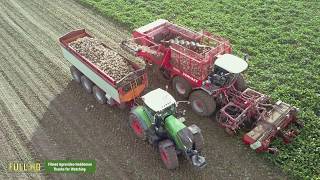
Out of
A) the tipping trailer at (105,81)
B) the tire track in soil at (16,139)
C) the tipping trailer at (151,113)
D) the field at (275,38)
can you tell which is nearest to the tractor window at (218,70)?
the tipping trailer at (151,113)

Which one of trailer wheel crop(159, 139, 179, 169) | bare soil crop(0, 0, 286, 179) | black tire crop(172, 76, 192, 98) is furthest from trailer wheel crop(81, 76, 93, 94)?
trailer wheel crop(159, 139, 179, 169)

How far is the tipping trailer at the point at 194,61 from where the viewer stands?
1192cm

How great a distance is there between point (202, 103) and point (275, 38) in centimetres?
606

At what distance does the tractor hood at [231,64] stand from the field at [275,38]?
2240mm

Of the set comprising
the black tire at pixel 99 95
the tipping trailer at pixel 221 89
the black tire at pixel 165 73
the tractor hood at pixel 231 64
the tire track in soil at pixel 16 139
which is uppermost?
the tractor hood at pixel 231 64

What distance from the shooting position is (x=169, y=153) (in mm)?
10289

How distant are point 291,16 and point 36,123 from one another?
12530 mm

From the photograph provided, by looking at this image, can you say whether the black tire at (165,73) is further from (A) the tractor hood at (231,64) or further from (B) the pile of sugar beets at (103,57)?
(A) the tractor hood at (231,64)

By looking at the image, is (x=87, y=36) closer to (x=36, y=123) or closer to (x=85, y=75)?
(x=85, y=75)

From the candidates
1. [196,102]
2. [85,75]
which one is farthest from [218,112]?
[85,75]

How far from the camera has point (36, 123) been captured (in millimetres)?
12742

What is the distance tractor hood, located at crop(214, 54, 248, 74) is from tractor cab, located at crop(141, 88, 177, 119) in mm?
2127

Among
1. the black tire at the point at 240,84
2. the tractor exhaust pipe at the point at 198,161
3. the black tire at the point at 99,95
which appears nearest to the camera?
the tractor exhaust pipe at the point at 198,161

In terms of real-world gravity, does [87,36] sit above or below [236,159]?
above
